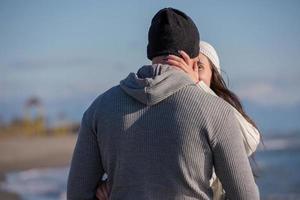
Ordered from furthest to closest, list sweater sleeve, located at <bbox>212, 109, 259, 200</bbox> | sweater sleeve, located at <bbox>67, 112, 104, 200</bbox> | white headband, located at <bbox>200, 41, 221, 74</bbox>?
white headband, located at <bbox>200, 41, 221, 74</bbox> < sweater sleeve, located at <bbox>67, 112, 104, 200</bbox> < sweater sleeve, located at <bbox>212, 109, 259, 200</bbox>

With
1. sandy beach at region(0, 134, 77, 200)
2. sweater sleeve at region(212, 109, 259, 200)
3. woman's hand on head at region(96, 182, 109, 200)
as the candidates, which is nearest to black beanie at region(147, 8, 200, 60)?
sweater sleeve at region(212, 109, 259, 200)

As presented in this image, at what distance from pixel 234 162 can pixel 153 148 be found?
0.24m

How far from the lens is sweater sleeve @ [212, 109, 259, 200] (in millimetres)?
1938

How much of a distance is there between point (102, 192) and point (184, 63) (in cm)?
49

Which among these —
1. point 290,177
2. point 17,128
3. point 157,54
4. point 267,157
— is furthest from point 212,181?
point 17,128

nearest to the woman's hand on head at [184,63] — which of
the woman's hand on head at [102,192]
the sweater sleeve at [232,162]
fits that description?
the sweater sleeve at [232,162]

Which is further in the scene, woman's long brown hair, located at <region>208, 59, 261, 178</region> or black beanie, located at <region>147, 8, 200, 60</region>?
woman's long brown hair, located at <region>208, 59, 261, 178</region>

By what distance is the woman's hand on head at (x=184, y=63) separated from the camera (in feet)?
6.62

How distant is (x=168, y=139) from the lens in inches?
76.7

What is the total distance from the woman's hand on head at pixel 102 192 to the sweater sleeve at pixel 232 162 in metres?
0.37

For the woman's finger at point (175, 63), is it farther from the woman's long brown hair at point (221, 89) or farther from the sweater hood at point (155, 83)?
the woman's long brown hair at point (221, 89)

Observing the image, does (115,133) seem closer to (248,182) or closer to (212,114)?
(212,114)

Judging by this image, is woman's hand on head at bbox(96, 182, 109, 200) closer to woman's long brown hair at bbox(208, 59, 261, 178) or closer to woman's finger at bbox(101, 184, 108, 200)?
woman's finger at bbox(101, 184, 108, 200)

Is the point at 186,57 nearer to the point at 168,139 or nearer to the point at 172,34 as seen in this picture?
the point at 172,34
